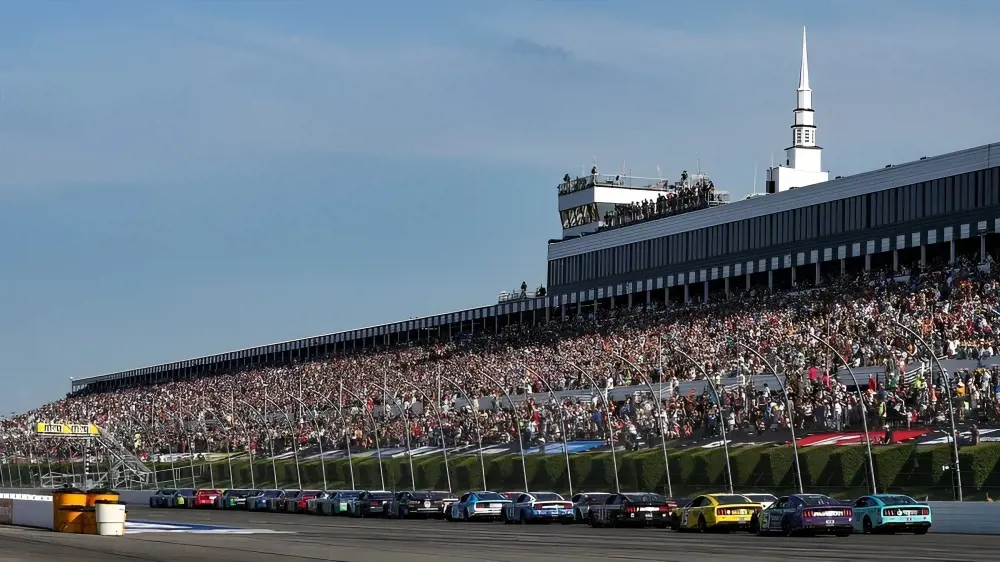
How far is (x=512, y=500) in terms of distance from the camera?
63500mm

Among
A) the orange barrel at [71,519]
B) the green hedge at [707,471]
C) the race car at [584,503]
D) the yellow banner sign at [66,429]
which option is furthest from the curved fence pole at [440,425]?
the yellow banner sign at [66,429]

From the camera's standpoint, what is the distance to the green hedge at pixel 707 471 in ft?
162

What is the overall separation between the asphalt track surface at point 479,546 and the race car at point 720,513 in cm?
102

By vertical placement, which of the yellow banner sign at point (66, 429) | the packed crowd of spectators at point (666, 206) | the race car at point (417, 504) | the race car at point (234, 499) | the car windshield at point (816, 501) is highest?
the packed crowd of spectators at point (666, 206)

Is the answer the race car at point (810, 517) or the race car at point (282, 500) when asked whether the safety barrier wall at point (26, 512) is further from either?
the race car at point (810, 517)

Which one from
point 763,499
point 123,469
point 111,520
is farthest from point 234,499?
point 763,499

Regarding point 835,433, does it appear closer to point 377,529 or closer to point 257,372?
point 377,529

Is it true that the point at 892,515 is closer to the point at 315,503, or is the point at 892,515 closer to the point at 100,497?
the point at 100,497

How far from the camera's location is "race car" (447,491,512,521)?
63594mm

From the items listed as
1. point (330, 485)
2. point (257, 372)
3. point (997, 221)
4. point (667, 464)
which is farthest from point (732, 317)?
point (257, 372)

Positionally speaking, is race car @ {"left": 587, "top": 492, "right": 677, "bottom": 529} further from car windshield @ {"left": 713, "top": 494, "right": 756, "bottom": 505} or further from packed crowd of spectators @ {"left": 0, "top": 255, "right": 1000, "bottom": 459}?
packed crowd of spectators @ {"left": 0, "top": 255, "right": 1000, "bottom": 459}

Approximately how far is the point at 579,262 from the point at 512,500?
68.9 metres

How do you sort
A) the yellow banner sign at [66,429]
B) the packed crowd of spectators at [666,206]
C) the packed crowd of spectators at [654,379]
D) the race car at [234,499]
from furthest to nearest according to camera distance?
1. the packed crowd of spectators at [666,206]
2. the yellow banner sign at [66,429]
3. the race car at [234,499]
4. the packed crowd of spectators at [654,379]

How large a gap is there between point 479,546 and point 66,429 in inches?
3071
